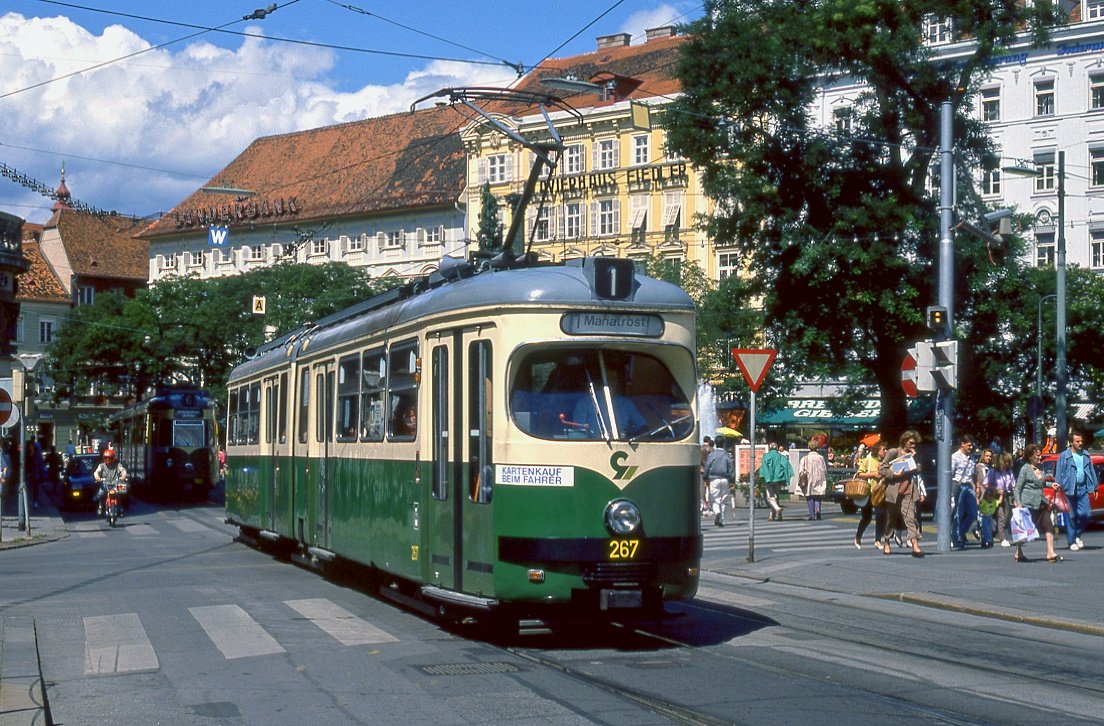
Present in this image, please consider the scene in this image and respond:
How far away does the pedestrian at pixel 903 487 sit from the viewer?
2261cm

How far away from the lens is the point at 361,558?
1636 cm

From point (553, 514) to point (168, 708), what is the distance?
3424mm

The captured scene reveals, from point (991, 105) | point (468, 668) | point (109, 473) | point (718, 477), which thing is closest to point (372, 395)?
point (468, 668)

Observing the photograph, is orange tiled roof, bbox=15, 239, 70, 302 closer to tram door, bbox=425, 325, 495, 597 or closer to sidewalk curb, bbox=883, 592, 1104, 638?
sidewalk curb, bbox=883, 592, 1104, 638

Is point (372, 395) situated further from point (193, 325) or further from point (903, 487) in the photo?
point (193, 325)

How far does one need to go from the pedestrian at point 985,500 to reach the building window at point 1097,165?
39331 mm

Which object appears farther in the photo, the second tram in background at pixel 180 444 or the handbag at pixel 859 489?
the second tram in background at pixel 180 444

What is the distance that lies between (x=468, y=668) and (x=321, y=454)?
7.30 meters

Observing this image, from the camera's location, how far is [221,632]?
13625 millimetres

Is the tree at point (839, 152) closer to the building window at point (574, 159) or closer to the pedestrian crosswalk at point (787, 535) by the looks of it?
the pedestrian crosswalk at point (787, 535)

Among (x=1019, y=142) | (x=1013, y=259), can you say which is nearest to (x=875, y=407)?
(x=1019, y=142)

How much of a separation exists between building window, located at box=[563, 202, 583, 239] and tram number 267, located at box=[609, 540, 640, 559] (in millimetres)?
66499

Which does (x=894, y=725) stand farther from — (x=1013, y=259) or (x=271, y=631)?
(x=1013, y=259)

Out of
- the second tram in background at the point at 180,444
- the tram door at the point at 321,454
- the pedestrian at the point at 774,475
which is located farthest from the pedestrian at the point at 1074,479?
the second tram in background at the point at 180,444
